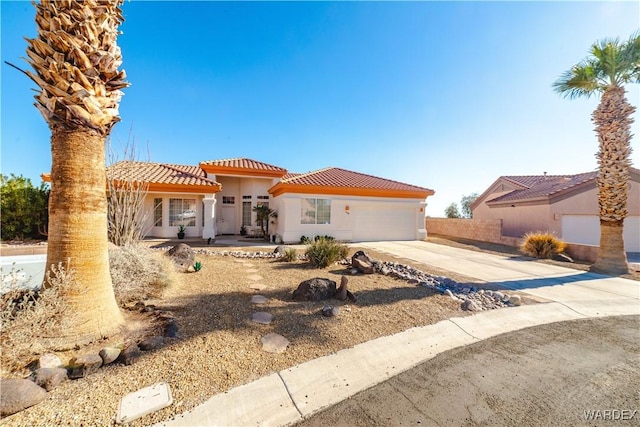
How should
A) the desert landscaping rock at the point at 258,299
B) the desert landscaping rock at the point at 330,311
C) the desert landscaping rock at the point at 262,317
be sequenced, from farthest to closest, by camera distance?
1. the desert landscaping rock at the point at 258,299
2. the desert landscaping rock at the point at 330,311
3. the desert landscaping rock at the point at 262,317

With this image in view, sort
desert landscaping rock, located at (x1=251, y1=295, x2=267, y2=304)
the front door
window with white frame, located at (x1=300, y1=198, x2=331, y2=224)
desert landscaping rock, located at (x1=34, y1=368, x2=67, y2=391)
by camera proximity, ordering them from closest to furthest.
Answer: desert landscaping rock, located at (x1=34, y1=368, x2=67, y2=391), desert landscaping rock, located at (x1=251, y1=295, x2=267, y2=304), window with white frame, located at (x1=300, y1=198, x2=331, y2=224), the front door

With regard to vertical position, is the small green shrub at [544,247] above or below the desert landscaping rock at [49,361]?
above

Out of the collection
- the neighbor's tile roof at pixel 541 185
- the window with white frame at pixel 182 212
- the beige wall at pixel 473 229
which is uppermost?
the neighbor's tile roof at pixel 541 185

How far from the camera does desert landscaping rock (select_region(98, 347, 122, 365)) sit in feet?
9.67

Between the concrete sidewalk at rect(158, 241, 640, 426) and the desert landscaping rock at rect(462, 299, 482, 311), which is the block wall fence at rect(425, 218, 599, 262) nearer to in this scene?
the concrete sidewalk at rect(158, 241, 640, 426)

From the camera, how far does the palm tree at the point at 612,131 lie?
8.73 meters

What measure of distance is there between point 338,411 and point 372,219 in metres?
15.2

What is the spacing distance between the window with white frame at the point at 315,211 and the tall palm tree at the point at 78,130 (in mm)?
12013

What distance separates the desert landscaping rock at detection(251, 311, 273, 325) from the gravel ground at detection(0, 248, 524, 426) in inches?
4.0

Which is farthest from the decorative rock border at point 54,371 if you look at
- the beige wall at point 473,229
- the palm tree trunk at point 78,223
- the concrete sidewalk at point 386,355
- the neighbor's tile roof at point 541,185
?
the neighbor's tile roof at point 541,185

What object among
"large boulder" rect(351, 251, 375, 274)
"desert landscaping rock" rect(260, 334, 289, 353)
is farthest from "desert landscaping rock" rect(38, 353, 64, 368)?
"large boulder" rect(351, 251, 375, 274)

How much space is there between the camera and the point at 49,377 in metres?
2.56

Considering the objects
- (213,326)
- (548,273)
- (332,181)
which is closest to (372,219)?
(332,181)

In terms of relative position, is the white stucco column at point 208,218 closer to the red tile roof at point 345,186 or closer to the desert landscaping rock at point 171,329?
the red tile roof at point 345,186
